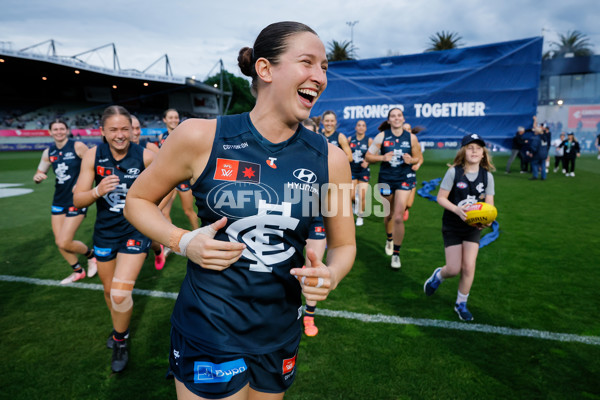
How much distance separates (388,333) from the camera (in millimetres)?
4352

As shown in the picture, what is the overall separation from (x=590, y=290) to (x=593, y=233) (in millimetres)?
4070

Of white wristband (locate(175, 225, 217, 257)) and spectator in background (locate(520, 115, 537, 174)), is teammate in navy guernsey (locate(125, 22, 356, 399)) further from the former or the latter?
spectator in background (locate(520, 115, 537, 174))

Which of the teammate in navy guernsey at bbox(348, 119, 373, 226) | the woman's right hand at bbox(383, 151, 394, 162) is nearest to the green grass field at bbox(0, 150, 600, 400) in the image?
the woman's right hand at bbox(383, 151, 394, 162)

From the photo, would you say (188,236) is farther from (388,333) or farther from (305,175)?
(388,333)

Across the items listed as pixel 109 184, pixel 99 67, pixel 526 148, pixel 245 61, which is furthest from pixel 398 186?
pixel 99 67

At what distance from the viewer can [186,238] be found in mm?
1694

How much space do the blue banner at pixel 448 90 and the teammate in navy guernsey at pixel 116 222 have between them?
22.1 m

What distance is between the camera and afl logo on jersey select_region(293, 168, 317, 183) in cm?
186

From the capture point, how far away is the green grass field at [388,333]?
346 centimetres

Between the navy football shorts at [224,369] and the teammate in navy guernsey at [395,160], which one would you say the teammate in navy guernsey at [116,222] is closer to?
the navy football shorts at [224,369]

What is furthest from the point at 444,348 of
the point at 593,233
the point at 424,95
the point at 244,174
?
the point at 424,95

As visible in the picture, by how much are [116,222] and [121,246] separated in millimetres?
264

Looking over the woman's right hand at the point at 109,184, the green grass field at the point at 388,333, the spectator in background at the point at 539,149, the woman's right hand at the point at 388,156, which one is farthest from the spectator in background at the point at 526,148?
the woman's right hand at the point at 109,184

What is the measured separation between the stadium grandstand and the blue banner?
2187cm
